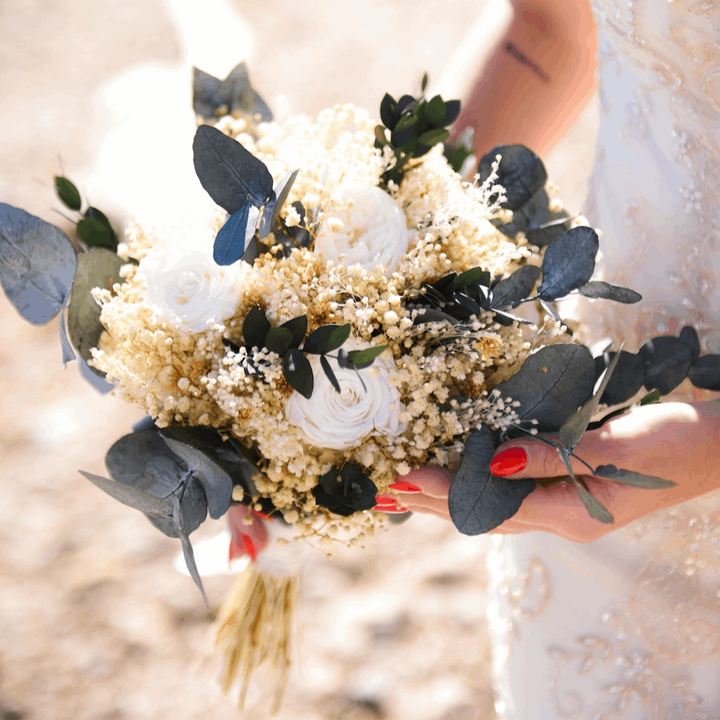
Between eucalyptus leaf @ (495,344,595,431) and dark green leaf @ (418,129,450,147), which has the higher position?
dark green leaf @ (418,129,450,147)

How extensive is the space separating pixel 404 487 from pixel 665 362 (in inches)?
17.6

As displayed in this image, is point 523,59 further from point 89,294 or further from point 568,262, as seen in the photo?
point 89,294

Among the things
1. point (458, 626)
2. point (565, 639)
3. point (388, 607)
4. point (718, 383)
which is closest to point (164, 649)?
point (388, 607)

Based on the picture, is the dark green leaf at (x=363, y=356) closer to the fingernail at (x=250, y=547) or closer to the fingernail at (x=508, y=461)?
the fingernail at (x=508, y=461)

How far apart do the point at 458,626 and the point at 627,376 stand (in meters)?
1.78

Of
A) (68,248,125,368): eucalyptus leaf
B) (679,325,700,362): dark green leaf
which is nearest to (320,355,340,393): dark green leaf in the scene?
(68,248,125,368): eucalyptus leaf

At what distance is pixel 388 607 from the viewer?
2.51 metres

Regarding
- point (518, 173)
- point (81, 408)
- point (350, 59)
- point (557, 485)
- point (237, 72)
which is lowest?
point (81, 408)

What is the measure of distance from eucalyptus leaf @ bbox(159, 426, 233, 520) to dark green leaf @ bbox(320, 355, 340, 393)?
17 cm

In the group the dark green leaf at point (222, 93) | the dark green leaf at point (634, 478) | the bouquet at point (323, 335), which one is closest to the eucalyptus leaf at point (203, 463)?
the bouquet at point (323, 335)

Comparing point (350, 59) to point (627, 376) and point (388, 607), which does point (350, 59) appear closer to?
point (388, 607)

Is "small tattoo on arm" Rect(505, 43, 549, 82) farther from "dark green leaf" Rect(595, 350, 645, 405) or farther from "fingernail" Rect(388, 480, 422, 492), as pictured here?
"fingernail" Rect(388, 480, 422, 492)

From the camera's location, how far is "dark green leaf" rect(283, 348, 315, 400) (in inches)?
31.1

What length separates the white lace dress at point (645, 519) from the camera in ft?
3.53
